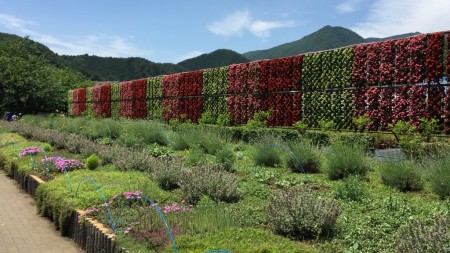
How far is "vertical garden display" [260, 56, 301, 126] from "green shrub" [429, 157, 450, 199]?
7661 mm

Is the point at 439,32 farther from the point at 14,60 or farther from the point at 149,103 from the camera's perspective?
the point at 14,60

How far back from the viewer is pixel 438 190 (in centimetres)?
527

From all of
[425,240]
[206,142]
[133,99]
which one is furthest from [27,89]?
[425,240]

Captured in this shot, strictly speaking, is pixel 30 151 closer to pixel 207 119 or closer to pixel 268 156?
pixel 268 156

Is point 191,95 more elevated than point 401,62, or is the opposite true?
point 401,62

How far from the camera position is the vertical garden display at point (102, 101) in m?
29.6

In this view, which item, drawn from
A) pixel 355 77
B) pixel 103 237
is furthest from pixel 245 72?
pixel 103 237

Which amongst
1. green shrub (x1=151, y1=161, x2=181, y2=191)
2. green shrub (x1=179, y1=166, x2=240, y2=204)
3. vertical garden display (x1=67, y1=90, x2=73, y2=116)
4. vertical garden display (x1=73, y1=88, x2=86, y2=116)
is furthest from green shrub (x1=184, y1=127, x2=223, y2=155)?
vertical garden display (x1=67, y1=90, x2=73, y2=116)

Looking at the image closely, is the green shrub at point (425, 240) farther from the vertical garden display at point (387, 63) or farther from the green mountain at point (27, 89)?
the green mountain at point (27, 89)

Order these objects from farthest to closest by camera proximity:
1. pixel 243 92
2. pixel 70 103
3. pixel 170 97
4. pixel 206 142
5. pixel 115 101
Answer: pixel 70 103 → pixel 115 101 → pixel 170 97 → pixel 243 92 → pixel 206 142

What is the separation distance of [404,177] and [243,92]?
397 inches

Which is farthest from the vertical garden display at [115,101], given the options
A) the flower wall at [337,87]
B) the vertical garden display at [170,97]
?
the flower wall at [337,87]

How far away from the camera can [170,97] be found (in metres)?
20.9

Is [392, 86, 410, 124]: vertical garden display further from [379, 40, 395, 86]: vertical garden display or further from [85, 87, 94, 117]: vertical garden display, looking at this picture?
[85, 87, 94, 117]: vertical garden display
